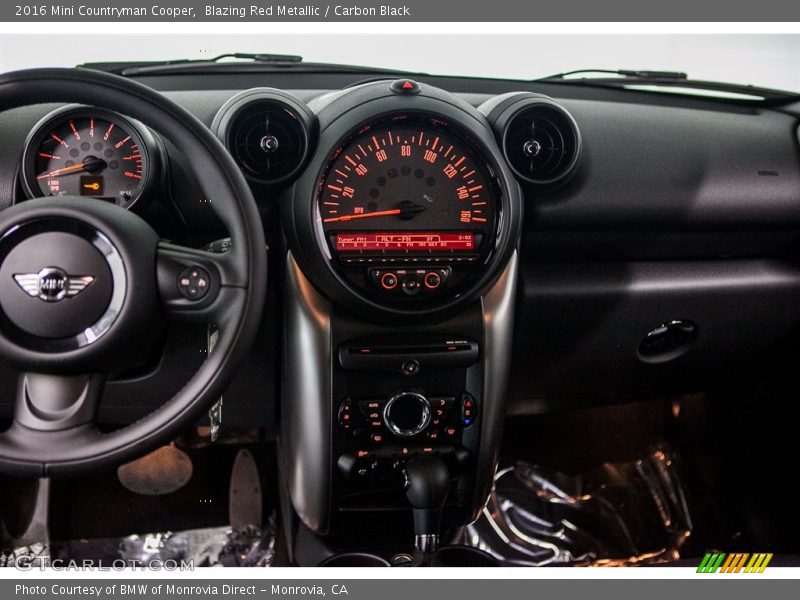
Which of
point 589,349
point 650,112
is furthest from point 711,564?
point 650,112

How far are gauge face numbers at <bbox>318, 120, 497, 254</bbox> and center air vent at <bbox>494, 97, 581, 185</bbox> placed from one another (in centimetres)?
14

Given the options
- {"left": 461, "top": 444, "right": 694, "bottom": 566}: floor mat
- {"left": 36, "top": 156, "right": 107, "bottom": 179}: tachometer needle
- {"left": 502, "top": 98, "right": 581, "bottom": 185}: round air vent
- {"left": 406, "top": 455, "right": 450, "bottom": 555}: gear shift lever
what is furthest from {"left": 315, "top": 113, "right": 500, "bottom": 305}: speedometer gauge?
{"left": 461, "top": 444, "right": 694, "bottom": 566}: floor mat

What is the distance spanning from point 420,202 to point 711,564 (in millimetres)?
937

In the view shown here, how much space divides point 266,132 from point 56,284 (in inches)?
22.2

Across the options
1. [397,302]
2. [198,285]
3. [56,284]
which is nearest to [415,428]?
[397,302]

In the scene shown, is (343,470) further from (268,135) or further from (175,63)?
(175,63)

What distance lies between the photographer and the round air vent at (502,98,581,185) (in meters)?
1.60

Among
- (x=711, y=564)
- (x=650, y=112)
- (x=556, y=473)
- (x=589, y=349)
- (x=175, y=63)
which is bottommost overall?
(x=556, y=473)

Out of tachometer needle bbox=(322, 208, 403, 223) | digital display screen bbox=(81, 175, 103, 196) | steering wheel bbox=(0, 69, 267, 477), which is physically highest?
digital display screen bbox=(81, 175, 103, 196)

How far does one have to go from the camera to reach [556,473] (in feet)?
7.87

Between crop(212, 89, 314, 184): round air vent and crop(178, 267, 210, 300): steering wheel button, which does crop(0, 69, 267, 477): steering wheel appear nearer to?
crop(178, 267, 210, 300): steering wheel button

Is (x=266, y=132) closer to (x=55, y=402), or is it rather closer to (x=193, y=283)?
(x=193, y=283)

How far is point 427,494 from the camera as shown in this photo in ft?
4.91

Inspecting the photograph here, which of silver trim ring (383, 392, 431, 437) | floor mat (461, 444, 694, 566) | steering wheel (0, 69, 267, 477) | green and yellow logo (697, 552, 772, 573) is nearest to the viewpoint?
steering wheel (0, 69, 267, 477)
